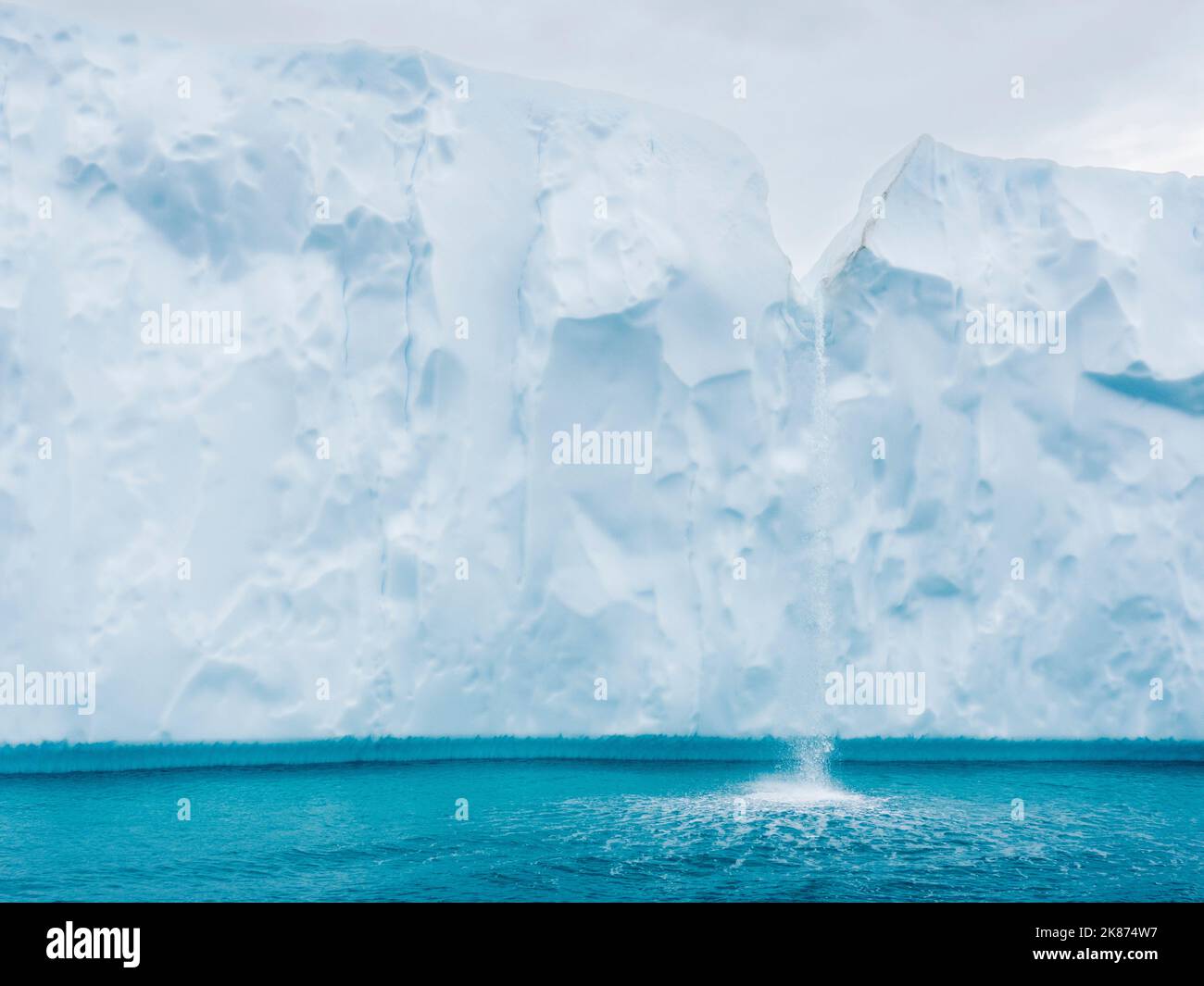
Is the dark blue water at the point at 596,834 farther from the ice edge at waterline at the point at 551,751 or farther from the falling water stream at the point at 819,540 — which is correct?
the falling water stream at the point at 819,540

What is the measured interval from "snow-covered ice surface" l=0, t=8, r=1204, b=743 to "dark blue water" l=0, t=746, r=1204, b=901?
66cm

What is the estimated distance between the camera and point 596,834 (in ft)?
18.9

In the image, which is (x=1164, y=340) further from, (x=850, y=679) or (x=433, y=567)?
(x=433, y=567)

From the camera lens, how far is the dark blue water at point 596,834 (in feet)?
16.0

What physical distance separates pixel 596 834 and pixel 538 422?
3570mm

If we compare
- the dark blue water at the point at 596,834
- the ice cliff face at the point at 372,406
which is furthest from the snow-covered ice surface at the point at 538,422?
the dark blue water at the point at 596,834

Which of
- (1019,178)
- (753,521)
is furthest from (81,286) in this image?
(1019,178)

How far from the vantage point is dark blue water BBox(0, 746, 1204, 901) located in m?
4.87

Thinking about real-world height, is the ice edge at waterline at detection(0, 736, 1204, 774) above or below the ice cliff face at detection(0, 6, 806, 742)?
below

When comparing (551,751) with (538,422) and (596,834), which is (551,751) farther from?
(538,422)

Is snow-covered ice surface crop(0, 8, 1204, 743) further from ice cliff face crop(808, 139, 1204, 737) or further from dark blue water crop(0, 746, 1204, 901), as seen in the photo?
dark blue water crop(0, 746, 1204, 901)

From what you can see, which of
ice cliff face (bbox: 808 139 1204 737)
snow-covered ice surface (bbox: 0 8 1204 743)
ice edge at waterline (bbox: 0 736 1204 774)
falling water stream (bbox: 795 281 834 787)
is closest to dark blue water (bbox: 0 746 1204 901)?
ice edge at waterline (bbox: 0 736 1204 774)

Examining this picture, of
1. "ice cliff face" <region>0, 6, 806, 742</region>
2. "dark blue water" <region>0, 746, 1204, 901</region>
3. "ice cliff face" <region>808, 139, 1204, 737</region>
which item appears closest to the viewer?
"dark blue water" <region>0, 746, 1204, 901</region>

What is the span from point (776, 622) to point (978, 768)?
192 cm
